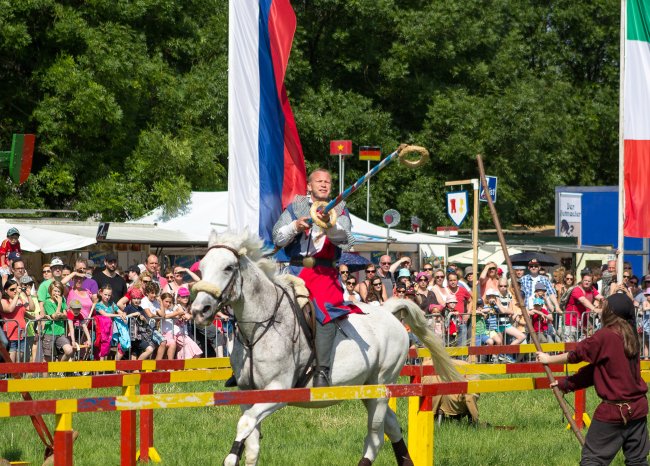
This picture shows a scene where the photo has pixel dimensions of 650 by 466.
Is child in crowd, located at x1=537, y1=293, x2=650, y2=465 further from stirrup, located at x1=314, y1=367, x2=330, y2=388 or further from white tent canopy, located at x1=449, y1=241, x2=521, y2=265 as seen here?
white tent canopy, located at x1=449, y1=241, x2=521, y2=265

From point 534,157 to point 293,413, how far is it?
28.9 metres

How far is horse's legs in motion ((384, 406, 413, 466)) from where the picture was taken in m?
9.09

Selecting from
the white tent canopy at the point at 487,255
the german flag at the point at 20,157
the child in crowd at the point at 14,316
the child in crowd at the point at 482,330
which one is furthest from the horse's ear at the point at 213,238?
the white tent canopy at the point at 487,255

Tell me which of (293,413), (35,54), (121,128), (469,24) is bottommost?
(293,413)

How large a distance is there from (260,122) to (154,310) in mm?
5161

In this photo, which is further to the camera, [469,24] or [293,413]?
[469,24]

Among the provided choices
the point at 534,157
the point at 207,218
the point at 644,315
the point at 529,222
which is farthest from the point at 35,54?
the point at 529,222

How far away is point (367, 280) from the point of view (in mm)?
19734

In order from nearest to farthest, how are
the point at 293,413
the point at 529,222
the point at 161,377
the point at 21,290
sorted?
the point at 161,377 → the point at 293,413 → the point at 21,290 → the point at 529,222

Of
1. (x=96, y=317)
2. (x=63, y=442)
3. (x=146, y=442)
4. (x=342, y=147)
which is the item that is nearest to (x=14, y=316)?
(x=96, y=317)

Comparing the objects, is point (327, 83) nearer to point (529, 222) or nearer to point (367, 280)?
point (529, 222)

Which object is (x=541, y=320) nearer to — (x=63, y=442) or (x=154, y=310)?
(x=154, y=310)

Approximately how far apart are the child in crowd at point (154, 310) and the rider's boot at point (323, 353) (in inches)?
360

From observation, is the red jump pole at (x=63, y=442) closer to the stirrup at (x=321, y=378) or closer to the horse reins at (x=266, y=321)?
the horse reins at (x=266, y=321)
